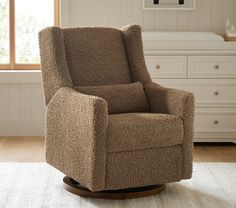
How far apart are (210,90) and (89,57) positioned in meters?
1.46

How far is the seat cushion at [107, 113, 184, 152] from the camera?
325cm

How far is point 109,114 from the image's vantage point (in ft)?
12.0

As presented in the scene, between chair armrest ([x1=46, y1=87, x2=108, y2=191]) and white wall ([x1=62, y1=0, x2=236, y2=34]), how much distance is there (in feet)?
6.11

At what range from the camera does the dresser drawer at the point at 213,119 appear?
4.95m

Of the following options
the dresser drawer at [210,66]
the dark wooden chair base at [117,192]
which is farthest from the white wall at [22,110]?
the dark wooden chair base at [117,192]

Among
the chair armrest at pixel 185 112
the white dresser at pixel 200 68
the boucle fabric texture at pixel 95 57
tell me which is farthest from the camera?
the white dresser at pixel 200 68

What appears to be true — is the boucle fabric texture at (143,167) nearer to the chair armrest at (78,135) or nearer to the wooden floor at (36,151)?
the chair armrest at (78,135)

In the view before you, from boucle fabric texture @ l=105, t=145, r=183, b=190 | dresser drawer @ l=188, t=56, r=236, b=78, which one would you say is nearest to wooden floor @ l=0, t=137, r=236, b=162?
dresser drawer @ l=188, t=56, r=236, b=78

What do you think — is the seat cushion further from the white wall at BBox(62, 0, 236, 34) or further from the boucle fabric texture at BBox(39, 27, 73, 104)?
the white wall at BBox(62, 0, 236, 34)

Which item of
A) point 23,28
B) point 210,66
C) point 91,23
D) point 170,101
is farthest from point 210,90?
point 23,28

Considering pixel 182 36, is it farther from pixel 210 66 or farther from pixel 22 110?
pixel 22 110

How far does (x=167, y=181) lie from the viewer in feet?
11.4

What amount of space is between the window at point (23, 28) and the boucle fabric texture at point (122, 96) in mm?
1899

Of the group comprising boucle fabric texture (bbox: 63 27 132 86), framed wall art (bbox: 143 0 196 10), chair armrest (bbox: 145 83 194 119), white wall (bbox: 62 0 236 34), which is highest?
framed wall art (bbox: 143 0 196 10)
